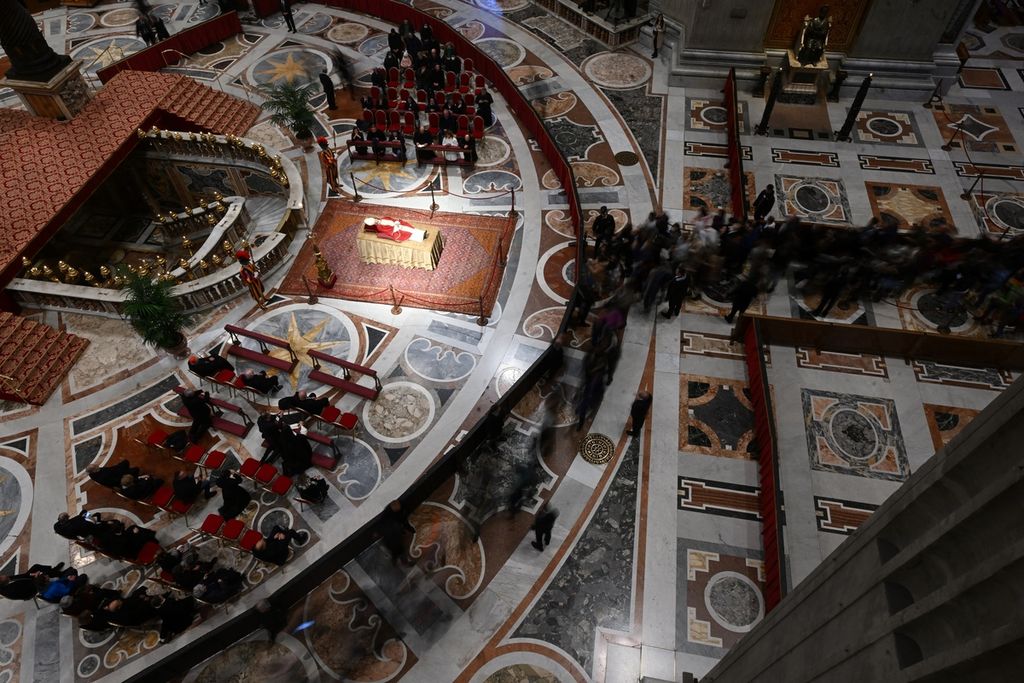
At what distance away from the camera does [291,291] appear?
472 inches

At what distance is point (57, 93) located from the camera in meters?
14.0

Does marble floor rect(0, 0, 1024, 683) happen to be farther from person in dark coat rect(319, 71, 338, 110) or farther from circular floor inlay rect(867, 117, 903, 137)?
person in dark coat rect(319, 71, 338, 110)

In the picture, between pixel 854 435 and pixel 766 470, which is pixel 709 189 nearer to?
pixel 854 435

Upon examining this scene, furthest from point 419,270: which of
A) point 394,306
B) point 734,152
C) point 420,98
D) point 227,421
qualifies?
point 734,152

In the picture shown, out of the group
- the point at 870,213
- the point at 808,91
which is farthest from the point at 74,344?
the point at 808,91

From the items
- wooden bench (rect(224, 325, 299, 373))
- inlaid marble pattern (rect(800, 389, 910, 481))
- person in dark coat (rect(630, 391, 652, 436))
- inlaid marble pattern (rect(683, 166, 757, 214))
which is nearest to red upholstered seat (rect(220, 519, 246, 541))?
wooden bench (rect(224, 325, 299, 373))

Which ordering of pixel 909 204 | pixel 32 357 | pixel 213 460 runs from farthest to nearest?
pixel 909 204 → pixel 32 357 → pixel 213 460

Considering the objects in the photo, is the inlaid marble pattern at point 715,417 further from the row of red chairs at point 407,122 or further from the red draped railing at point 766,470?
the row of red chairs at point 407,122

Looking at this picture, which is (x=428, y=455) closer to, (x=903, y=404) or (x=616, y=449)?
(x=616, y=449)

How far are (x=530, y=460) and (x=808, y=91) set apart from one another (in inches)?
476

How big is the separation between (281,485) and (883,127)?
15163mm

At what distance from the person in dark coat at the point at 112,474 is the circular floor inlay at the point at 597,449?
6593 mm

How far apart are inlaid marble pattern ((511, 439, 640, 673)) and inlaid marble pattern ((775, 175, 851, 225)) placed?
755cm

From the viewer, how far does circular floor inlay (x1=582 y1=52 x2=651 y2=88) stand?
1616 centimetres
